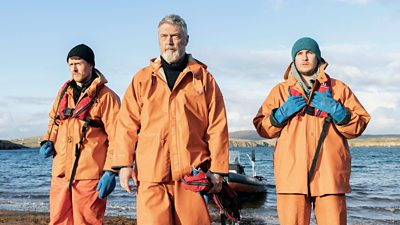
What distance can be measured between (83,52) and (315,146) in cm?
251

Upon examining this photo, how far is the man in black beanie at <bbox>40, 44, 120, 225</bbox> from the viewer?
Result: 474cm

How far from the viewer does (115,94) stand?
510 cm

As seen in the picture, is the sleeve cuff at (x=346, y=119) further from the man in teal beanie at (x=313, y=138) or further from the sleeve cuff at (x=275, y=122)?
the sleeve cuff at (x=275, y=122)

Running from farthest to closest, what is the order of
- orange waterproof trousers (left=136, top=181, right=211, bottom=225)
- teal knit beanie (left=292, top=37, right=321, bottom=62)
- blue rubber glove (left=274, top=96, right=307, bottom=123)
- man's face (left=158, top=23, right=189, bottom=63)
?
teal knit beanie (left=292, top=37, right=321, bottom=62) < blue rubber glove (left=274, top=96, right=307, bottom=123) < man's face (left=158, top=23, right=189, bottom=63) < orange waterproof trousers (left=136, top=181, right=211, bottom=225)

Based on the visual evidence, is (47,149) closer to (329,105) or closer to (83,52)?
(83,52)

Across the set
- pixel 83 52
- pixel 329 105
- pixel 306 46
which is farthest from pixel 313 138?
pixel 83 52

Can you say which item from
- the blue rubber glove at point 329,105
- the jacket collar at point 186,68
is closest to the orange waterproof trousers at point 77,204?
the jacket collar at point 186,68

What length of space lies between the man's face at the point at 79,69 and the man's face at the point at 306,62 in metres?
2.17

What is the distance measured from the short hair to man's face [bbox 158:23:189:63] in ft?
0.09

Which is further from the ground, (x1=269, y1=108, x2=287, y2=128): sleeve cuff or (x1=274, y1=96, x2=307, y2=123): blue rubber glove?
(x1=274, y1=96, x2=307, y2=123): blue rubber glove

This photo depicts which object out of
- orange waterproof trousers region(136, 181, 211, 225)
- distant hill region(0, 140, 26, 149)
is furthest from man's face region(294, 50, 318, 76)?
distant hill region(0, 140, 26, 149)

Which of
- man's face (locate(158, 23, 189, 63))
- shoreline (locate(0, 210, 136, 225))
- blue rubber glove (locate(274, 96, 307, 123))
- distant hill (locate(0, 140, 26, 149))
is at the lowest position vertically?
distant hill (locate(0, 140, 26, 149))

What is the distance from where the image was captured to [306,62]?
4.18m

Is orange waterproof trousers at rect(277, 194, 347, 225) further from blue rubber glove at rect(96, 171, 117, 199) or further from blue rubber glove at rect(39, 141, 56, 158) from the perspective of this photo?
blue rubber glove at rect(39, 141, 56, 158)
